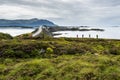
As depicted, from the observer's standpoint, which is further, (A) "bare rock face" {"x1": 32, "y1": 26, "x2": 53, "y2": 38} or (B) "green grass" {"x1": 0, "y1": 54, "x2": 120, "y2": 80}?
(A) "bare rock face" {"x1": 32, "y1": 26, "x2": 53, "y2": 38}

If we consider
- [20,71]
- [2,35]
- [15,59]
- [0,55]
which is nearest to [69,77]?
[20,71]

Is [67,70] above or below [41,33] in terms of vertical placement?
below

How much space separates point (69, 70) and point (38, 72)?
213 cm

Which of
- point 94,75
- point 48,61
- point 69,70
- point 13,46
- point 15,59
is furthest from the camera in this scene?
point 13,46

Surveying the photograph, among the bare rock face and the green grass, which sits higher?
the bare rock face

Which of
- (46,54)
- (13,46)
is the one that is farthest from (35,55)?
(13,46)

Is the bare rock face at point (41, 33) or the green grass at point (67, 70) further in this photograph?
the bare rock face at point (41, 33)

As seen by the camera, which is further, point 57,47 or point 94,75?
point 57,47

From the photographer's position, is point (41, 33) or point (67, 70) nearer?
point (67, 70)

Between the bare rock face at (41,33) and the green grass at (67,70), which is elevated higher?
the bare rock face at (41,33)

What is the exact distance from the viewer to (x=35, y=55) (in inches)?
977

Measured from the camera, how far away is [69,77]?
15984 millimetres

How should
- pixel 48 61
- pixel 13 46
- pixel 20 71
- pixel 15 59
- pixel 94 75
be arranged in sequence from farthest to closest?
1. pixel 13 46
2. pixel 15 59
3. pixel 48 61
4. pixel 20 71
5. pixel 94 75

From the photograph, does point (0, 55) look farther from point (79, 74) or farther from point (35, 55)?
point (79, 74)
